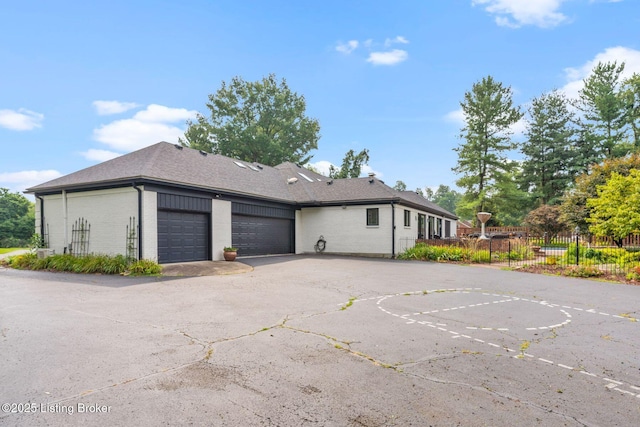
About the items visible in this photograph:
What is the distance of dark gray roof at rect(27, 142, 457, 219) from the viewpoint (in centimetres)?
1272

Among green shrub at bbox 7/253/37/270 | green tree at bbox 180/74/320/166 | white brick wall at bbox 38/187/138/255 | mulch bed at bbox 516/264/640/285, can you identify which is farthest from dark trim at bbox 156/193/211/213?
green tree at bbox 180/74/320/166

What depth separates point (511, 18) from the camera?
12414 mm

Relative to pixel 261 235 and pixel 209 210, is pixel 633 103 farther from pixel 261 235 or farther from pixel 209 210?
pixel 209 210

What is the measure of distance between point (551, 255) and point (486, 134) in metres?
23.3

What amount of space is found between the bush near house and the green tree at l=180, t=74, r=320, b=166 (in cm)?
2515

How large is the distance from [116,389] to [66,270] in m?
11.5

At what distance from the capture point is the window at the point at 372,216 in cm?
1831

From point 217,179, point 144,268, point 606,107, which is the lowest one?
point 144,268

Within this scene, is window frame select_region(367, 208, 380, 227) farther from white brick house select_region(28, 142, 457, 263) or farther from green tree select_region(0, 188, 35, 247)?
green tree select_region(0, 188, 35, 247)

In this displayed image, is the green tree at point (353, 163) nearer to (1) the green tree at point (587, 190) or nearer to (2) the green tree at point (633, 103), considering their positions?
(1) the green tree at point (587, 190)

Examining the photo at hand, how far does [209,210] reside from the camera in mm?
14094

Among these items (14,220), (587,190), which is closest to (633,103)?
(587,190)

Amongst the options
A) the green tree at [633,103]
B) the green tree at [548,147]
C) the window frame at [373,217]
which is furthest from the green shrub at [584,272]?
the green tree at [633,103]

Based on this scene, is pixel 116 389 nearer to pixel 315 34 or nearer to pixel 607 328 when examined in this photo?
pixel 607 328
